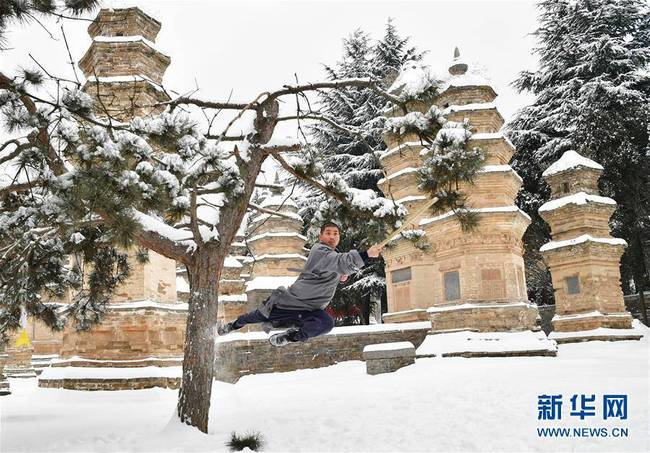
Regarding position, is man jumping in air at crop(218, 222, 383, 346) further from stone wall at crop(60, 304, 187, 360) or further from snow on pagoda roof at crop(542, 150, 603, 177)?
snow on pagoda roof at crop(542, 150, 603, 177)

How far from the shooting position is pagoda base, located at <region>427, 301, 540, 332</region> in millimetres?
15531

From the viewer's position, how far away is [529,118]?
94.9 feet

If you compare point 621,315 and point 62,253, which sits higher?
point 62,253

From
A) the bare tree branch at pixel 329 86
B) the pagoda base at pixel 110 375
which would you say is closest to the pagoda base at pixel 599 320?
the pagoda base at pixel 110 375

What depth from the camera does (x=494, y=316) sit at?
15594 mm

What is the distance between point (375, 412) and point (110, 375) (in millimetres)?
7196

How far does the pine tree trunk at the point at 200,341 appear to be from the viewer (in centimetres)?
727

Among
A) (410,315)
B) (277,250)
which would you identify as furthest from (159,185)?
(277,250)

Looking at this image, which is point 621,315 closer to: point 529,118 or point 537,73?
point 529,118

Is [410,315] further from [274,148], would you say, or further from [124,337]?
[274,148]

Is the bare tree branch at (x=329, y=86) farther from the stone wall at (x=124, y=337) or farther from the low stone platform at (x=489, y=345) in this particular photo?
the low stone platform at (x=489, y=345)

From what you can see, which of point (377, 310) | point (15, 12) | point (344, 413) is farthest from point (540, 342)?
point (377, 310)

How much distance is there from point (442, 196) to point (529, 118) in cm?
2410

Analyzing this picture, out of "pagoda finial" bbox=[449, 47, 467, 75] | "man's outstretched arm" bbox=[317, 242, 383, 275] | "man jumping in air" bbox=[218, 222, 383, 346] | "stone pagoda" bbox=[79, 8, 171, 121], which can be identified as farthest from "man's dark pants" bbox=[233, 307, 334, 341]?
"pagoda finial" bbox=[449, 47, 467, 75]
